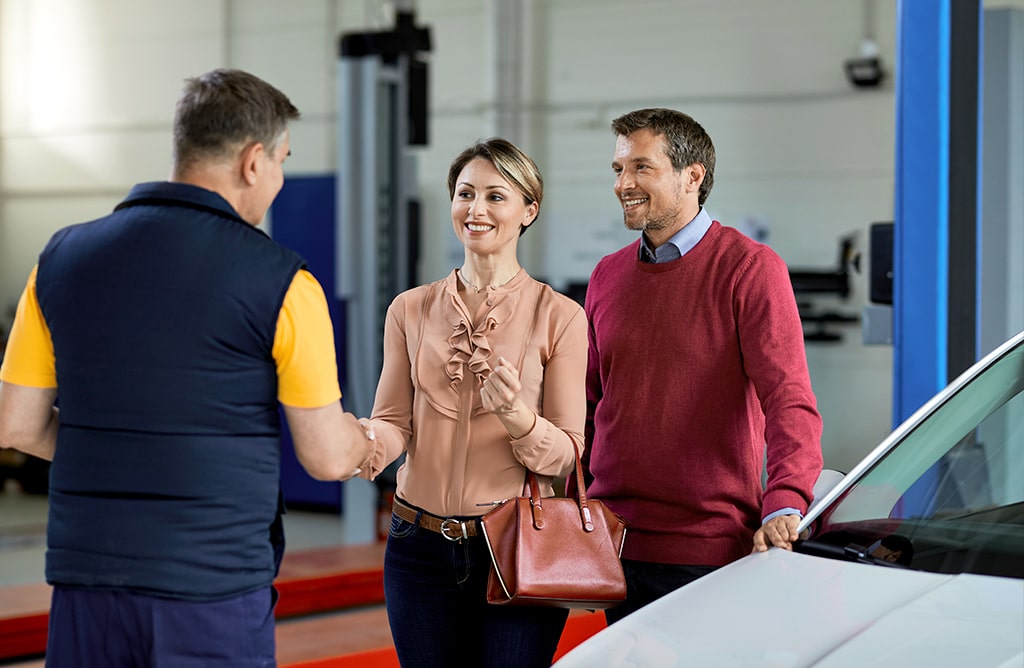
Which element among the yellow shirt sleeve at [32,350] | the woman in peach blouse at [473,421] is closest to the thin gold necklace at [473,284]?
the woman in peach blouse at [473,421]

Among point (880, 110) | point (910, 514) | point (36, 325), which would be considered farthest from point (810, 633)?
point (880, 110)

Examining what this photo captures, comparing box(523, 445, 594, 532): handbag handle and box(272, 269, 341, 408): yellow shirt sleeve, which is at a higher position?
box(272, 269, 341, 408): yellow shirt sleeve

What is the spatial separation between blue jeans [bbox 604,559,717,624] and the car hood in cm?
21

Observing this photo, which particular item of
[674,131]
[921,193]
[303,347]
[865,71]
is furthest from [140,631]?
[865,71]

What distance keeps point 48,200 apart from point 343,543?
2.49 meters

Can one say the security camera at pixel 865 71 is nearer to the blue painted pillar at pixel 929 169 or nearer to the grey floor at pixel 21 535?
the blue painted pillar at pixel 929 169

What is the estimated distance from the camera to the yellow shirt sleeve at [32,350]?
1807 millimetres

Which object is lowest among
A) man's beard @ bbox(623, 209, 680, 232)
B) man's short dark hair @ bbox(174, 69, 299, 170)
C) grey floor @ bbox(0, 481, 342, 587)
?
grey floor @ bbox(0, 481, 342, 587)

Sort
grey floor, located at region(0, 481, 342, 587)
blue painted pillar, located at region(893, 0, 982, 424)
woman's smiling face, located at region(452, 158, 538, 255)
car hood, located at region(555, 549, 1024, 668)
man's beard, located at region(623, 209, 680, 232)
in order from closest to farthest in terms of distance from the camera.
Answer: car hood, located at region(555, 549, 1024, 668), woman's smiling face, located at region(452, 158, 538, 255), man's beard, located at region(623, 209, 680, 232), blue painted pillar, located at region(893, 0, 982, 424), grey floor, located at region(0, 481, 342, 587)

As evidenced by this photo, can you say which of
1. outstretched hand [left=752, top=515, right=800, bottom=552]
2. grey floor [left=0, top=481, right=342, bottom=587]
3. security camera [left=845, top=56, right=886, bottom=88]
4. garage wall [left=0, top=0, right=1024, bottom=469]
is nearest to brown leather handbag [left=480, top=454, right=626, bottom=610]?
outstretched hand [left=752, top=515, right=800, bottom=552]

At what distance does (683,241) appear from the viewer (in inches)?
97.1

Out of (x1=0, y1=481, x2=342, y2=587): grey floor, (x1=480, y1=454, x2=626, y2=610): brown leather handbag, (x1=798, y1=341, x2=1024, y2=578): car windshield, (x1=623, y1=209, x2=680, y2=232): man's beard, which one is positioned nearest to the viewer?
(x1=798, y1=341, x2=1024, y2=578): car windshield

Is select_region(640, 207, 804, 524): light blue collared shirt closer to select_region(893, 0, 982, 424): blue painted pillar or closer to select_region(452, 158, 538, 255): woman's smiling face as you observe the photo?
select_region(452, 158, 538, 255): woman's smiling face

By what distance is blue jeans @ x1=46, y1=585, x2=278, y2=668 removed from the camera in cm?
171
